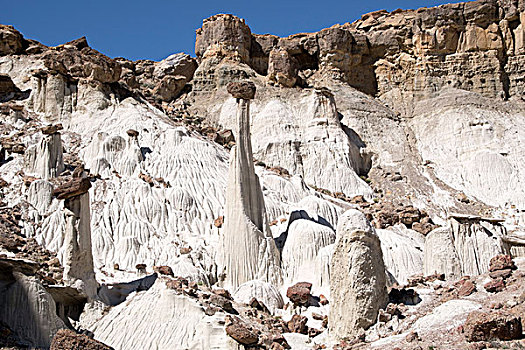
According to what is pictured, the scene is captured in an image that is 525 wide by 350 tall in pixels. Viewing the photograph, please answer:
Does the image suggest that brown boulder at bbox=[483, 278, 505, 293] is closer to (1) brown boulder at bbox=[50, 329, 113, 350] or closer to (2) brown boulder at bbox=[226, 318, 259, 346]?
(2) brown boulder at bbox=[226, 318, 259, 346]

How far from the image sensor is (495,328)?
51.8 ft

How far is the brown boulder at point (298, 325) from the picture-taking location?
27.2 metres

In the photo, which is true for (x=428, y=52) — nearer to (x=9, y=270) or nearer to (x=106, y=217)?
(x=106, y=217)

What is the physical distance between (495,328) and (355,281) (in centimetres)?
714

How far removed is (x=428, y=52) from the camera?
6506 cm

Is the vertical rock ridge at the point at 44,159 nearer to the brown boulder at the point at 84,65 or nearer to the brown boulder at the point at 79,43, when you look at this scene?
the brown boulder at the point at 84,65

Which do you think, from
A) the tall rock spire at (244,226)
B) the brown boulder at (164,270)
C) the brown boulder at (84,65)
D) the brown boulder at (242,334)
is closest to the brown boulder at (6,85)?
the brown boulder at (84,65)

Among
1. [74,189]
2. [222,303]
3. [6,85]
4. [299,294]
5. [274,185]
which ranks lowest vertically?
[222,303]

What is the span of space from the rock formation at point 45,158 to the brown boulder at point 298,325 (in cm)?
1958

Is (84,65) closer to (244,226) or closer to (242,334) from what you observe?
(244,226)

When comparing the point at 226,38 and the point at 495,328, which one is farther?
the point at 226,38

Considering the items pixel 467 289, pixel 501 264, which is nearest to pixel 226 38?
pixel 501 264

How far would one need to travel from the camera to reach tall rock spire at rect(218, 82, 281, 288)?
34438 mm

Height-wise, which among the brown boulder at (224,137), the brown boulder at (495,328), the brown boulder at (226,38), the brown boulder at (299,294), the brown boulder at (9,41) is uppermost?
the brown boulder at (226,38)
